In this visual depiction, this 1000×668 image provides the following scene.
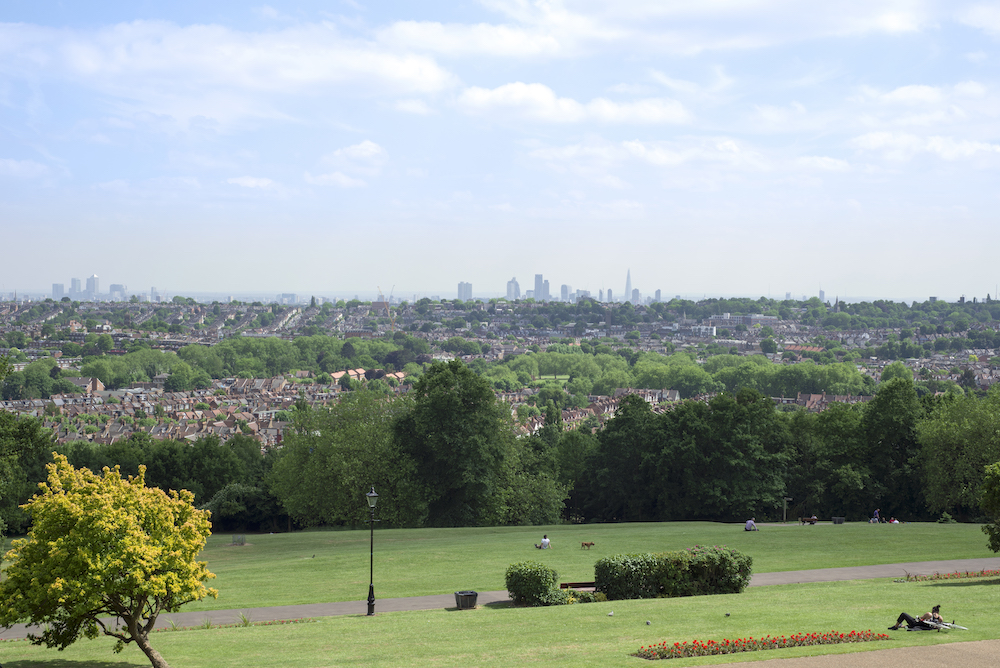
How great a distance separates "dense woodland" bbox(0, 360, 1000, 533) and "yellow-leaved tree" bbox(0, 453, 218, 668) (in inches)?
1094

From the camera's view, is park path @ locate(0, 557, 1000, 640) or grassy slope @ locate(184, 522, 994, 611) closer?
park path @ locate(0, 557, 1000, 640)

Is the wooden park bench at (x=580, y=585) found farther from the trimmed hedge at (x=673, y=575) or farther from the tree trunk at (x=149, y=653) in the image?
the tree trunk at (x=149, y=653)

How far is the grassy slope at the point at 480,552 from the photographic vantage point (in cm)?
2514

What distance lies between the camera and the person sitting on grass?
16125 mm

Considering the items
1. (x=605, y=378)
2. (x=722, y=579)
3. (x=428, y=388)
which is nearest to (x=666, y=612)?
(x=722, y=579)

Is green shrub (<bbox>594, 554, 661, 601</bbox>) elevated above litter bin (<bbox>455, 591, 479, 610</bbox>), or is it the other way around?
green shrub (<bbox>594, 554, 661, 601</bbox>)

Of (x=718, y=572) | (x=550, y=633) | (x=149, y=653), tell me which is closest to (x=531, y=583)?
(x=550, y=633)

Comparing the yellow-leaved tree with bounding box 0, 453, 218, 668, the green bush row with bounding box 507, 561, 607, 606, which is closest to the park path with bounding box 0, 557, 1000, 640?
the green bush row with bounding box 507, 561, 607, 606

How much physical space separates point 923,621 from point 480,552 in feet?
55.7

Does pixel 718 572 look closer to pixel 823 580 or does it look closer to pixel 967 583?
pixel 823 580

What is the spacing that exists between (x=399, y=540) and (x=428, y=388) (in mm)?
11951

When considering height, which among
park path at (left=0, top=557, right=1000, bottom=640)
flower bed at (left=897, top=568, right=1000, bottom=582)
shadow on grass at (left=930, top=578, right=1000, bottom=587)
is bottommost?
park path at (left=0, top=557, right=1000, bottom=640)

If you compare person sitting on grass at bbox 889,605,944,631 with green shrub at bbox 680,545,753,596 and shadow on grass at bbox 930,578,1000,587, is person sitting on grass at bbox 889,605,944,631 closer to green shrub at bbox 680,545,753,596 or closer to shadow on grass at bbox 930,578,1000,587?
green shrub at bbox 680,545,753,596

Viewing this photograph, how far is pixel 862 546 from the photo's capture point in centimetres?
3050
